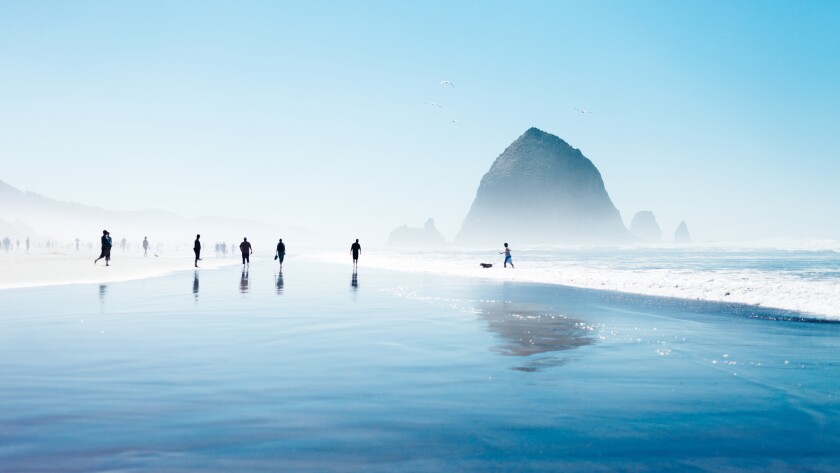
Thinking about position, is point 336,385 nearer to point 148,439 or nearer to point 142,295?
point 148,439

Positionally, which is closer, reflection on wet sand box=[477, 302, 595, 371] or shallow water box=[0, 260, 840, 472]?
shallow water box=[0, 260, 840, 472]

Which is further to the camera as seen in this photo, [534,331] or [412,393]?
[534,331]

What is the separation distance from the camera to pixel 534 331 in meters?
12.5

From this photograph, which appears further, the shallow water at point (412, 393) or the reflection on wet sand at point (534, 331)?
the reflection on wet sand at point (534, 331)

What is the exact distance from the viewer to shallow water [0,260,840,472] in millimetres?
4766

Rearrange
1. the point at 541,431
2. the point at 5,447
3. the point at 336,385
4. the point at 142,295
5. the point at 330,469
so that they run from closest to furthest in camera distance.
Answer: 1. the point at 330,469
2. the point at 5,447
3. the point at 541,431
4. the point at 336,385
5. the point at 142,295

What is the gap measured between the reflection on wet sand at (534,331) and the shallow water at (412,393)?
3.4 inches

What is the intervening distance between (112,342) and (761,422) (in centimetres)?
1028

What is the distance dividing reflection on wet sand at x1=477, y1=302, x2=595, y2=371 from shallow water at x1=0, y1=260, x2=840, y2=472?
3.4 inches

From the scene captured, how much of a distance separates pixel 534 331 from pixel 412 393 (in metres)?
6.18

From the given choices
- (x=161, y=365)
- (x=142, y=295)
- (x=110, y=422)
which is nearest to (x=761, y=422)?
(x=110, y=422)

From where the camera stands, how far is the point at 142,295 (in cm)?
1972

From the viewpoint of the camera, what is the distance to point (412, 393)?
691 centimetres

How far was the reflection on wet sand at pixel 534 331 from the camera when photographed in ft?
33.0
